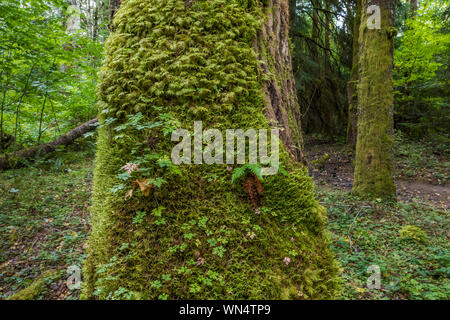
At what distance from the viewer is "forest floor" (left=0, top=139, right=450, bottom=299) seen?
277 cm

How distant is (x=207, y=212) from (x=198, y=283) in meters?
0.41

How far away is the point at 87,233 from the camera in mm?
3613

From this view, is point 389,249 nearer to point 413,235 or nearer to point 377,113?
point 413,235

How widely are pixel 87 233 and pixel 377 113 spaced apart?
6772 mm

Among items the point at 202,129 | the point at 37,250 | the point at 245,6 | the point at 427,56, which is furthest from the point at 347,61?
the point at 37,250

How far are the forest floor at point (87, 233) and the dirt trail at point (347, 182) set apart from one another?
0.09m

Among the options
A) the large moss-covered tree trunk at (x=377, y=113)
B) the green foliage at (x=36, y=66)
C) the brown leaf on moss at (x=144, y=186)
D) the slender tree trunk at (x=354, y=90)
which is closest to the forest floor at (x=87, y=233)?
the large moss-covered tree trunk at (x=377, y=113)

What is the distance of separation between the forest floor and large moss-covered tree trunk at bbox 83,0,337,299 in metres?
1.34

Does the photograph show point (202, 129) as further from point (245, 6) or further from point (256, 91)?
point (245, 6)

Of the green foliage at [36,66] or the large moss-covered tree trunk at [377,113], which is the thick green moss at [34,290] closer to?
the green foliage at [36,66]

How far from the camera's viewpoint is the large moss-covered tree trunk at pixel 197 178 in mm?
1377

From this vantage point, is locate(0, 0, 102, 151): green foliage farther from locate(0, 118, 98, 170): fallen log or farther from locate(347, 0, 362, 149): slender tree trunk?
locate(347, 0, 362, 149): slender tree trunk

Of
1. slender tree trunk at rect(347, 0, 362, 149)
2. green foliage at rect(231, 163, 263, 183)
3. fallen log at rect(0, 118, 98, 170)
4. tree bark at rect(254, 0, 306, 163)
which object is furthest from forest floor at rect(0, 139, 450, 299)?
slender tree trunk at rect(347, 0, 362, 149)

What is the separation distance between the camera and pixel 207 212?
154 centimetres
